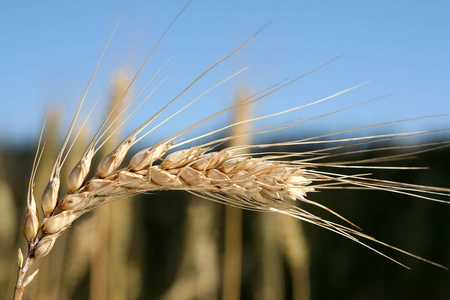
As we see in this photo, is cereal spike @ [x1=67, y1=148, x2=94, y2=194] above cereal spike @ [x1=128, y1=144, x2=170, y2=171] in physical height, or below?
below

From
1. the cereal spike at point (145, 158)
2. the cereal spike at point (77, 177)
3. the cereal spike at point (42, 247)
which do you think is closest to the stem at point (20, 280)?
the cereal spike at point (42, 247)

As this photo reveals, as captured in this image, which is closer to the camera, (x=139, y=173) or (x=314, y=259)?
(x=139, y=173)

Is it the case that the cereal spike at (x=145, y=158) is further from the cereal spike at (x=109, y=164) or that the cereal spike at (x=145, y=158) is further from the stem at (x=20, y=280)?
the stem at (x=20, y=280)

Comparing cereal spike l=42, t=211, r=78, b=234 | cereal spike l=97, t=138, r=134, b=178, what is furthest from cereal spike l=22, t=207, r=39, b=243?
cereal spike l=97, t=138, r=134, b=178

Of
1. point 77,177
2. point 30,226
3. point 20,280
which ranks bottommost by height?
point 20,280

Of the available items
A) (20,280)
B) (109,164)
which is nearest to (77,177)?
(109,164)

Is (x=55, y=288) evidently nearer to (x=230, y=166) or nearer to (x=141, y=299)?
(x=141, y=299)

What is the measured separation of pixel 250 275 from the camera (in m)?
3.53

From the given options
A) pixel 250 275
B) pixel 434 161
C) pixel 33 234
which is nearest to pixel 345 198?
pixel 434 161

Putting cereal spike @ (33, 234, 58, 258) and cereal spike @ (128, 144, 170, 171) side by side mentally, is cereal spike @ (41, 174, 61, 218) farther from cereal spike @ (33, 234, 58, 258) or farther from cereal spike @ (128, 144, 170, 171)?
cereal spike @ (128, 144, 170, 171)

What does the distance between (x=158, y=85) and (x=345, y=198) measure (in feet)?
8.59

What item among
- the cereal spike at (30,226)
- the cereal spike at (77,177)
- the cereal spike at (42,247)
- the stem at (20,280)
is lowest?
the stem at (20,280)

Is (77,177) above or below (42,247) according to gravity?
above

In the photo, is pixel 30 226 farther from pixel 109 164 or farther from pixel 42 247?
pixel 109 164
